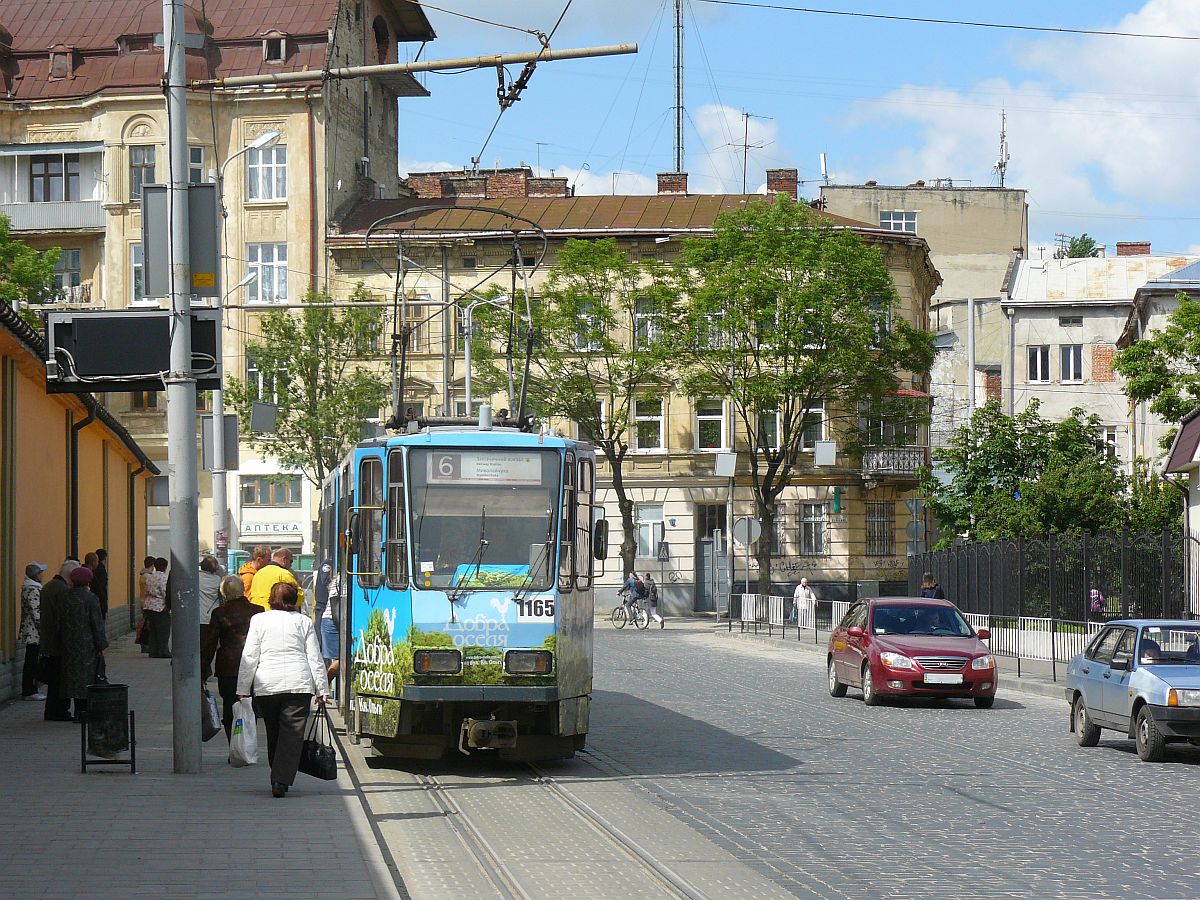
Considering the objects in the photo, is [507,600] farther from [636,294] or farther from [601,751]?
[636,294]

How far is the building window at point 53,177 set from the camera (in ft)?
216

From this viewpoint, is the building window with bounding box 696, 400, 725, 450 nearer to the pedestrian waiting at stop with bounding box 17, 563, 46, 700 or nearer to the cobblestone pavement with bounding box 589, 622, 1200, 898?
the cobblestone pavement with bounding box 589, 622, 1200, 898

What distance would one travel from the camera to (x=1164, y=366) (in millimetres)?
43844

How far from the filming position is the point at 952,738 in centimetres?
1911

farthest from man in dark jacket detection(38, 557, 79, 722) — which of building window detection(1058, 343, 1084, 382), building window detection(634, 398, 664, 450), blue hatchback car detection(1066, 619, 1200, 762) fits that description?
building window detection(1058, 343, 1084, 382)

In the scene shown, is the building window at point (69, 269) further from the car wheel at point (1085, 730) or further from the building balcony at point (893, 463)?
the car wheel at point (1085, 730)

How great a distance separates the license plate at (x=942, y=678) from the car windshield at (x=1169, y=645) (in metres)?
5.42

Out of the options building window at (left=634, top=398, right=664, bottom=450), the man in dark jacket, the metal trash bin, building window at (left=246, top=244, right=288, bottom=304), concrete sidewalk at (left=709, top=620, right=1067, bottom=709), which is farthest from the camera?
building window at (left=246, top=244, right=288, bottom=304)

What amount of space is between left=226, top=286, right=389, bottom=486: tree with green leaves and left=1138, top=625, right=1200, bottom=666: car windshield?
138ft

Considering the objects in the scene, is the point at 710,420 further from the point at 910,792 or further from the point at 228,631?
the point at 910,792

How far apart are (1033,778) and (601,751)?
14.1 ft

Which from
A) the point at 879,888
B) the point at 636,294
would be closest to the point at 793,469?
the point at 636,294

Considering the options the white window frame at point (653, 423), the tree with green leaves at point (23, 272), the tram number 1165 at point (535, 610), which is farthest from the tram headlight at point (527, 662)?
the white window frame at point (653, 423)

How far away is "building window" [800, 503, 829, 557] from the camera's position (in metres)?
63.6
